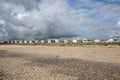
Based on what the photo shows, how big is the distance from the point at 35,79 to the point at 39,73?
7.70ft

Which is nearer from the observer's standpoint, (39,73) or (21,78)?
(21,78)

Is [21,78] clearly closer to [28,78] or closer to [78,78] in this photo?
[28,78]

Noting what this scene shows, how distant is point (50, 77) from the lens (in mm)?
17266

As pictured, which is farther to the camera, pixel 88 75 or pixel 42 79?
pixel 88 75

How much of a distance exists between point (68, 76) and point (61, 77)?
784 mm

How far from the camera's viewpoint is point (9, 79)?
53.6 feet

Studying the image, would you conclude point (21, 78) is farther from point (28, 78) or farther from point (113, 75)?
point (113, 75)

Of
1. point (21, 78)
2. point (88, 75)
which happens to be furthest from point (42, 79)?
point (88, 75)

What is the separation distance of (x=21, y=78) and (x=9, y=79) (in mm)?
937

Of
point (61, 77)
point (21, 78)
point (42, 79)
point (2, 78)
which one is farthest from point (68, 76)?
point (2, 78)

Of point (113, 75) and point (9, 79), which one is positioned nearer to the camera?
point (9, 79)

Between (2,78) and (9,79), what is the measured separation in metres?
0.73

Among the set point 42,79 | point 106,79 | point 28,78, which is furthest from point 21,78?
point 106,79

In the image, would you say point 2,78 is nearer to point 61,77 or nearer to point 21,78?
point 21,78
